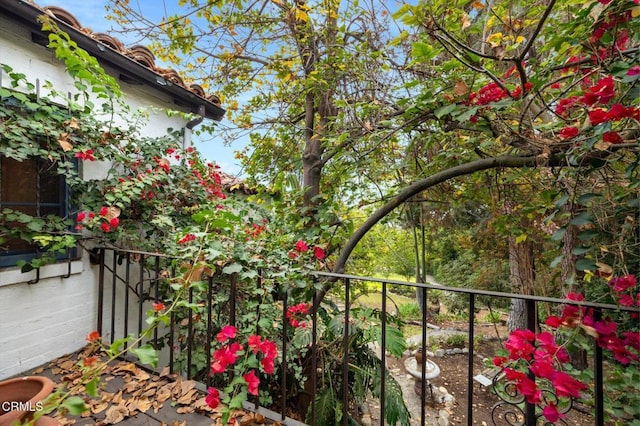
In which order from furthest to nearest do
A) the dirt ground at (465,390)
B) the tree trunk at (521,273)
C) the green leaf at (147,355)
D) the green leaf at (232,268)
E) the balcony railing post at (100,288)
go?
the tree trunk at (521,273) < the dirt ground at (465,390) < the balcony railing post at (100,288) < the green leaf at (232,268) < the green leaf at (147,355)

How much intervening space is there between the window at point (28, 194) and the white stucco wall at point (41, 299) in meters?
0.16

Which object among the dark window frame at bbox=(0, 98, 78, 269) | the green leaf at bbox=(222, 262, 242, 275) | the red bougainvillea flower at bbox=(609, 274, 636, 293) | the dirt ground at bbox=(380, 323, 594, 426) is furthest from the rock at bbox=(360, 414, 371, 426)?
the dark window frame at bbox=(0, 98, 78, 269)

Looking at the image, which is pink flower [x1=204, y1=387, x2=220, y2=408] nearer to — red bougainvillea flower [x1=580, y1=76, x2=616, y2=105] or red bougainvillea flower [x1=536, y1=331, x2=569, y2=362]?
red bougainvillea flower [x1=536, y1=331, x2=569, y2=362]

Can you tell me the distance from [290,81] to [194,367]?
2967 millimetres

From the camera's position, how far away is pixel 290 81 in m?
3.39

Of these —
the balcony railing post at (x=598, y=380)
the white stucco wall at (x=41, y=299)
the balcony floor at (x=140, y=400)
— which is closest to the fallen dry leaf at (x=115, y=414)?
the balcony floor at (x=140, y=400)

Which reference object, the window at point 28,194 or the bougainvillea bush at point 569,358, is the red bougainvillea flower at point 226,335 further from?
the window at point 28,194

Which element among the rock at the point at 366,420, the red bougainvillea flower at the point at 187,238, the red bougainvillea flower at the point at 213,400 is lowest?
the rock at the point at 366,420

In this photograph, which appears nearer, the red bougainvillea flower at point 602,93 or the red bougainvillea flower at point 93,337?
the red bougainvillea flower at point 602,93

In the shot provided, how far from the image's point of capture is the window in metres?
2.17

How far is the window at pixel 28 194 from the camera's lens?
2170 millimetres

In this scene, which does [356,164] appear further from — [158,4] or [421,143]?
[158,4]

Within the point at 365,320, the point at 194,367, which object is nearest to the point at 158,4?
the point at 194,367

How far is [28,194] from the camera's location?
7.57 ft
